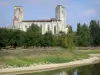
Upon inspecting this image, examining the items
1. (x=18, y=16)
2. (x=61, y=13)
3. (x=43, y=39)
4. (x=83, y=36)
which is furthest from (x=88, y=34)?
(x=18, y=16)

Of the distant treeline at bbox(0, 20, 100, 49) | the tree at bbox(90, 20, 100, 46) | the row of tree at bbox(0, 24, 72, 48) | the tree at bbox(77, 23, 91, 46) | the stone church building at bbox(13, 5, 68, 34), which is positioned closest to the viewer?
the distant treeline at bbox(0, 20, 100, 49)

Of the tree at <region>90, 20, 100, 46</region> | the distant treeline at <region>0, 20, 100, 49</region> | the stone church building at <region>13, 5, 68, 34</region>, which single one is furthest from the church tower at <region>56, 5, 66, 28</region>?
the distant treeline at <region>0, 20, 100, 49</region>

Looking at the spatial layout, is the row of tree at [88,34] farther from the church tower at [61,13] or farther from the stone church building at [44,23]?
the church tower at [61,13]

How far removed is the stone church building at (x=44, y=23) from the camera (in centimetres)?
17438

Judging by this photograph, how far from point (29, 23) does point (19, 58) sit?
11285cm

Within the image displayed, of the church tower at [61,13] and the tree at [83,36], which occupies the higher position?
the church tower at [61,13]

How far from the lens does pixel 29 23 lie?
17738 centimetres

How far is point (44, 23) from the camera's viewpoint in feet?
578

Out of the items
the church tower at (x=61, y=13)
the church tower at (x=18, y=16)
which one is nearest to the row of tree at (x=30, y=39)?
the church tower at (x=18, y=16)

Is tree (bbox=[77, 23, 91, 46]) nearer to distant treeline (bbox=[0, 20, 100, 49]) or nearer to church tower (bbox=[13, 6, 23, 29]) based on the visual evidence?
distant treeline (bbox=[0, 20, 100, 49])

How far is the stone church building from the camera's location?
174375 millimetres

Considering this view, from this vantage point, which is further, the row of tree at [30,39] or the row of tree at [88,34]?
the row of tree at [88,34]

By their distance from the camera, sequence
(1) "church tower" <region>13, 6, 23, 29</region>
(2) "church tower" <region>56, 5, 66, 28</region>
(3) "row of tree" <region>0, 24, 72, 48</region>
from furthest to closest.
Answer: (2) "church tower" <region>56, 5, 66, 28</region>, (1) "church tower" <region>13, 6, 23, 29</region>, (3) "row of tree" <region>0, 24, 72, 48</region>

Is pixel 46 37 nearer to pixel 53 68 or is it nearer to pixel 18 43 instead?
pixel 18 43
